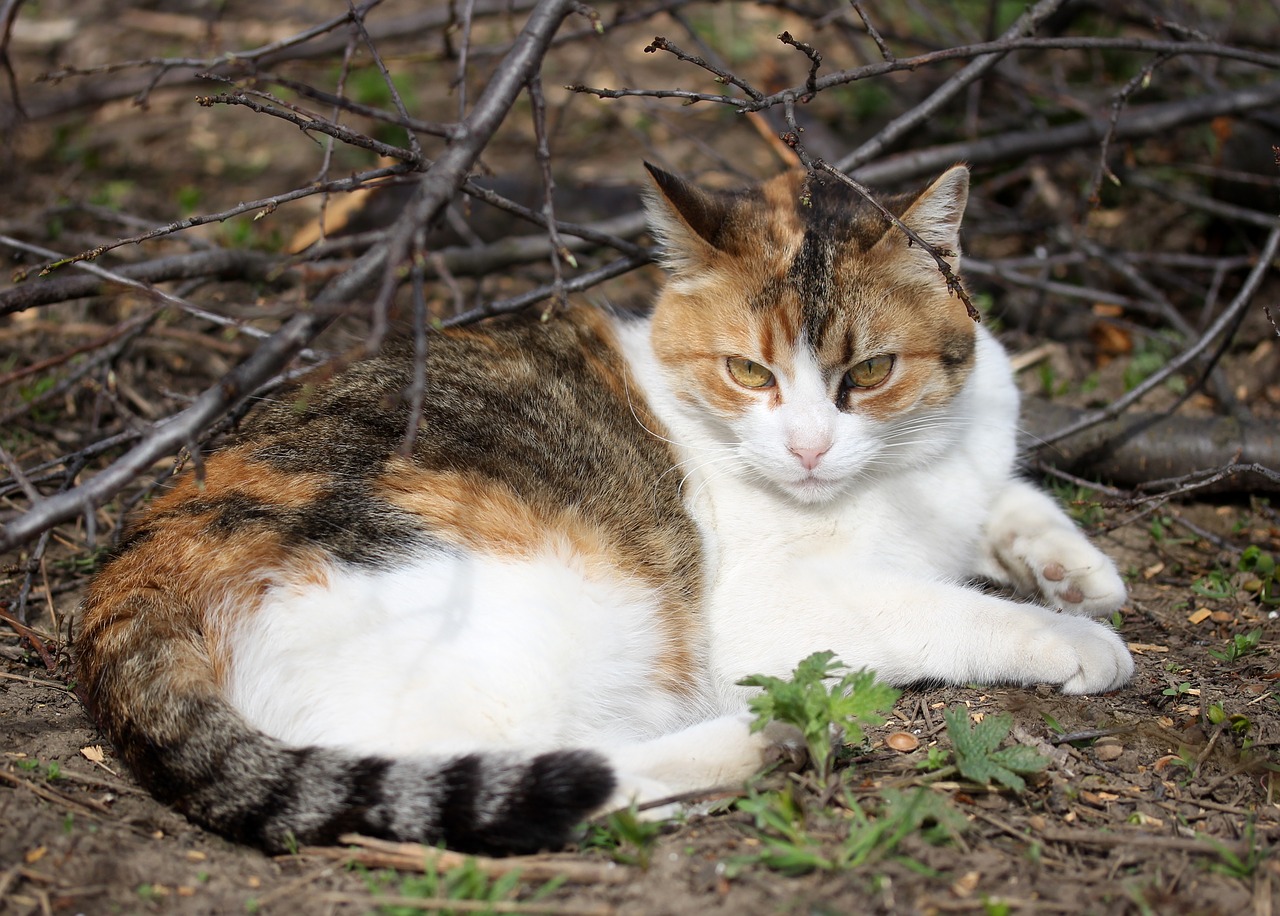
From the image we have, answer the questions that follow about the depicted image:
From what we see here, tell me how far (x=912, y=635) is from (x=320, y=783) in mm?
1805

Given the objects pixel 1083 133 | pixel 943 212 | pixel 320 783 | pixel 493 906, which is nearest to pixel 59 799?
pixel 320 783

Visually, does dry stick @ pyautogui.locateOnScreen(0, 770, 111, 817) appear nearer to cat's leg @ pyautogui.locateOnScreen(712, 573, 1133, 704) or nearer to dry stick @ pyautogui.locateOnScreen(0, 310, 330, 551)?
dry stick @ pyautogui.locateOnScreen(0, 310, 330, 551)

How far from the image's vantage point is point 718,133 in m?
7.02

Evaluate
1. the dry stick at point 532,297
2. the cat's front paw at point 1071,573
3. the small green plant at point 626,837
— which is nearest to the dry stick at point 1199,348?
the cat's front paw at point 1071,573

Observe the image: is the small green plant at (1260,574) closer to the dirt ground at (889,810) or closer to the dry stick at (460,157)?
the dirt ground at (889,810)

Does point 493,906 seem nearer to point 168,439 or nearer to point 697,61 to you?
point 168,439

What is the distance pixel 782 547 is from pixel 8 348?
407 cm

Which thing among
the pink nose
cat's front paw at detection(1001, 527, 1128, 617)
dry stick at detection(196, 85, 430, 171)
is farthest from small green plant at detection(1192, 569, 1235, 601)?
dry stick at detection(196, 85, 430, 171)

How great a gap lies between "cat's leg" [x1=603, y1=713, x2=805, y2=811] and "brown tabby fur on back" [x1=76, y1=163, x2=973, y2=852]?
0.27 m

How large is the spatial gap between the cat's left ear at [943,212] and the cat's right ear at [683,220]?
58 centimetres

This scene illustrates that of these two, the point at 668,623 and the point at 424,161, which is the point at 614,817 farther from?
the point at 424,161

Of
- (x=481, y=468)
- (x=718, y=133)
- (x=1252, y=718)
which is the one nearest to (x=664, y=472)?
(x=481, y=468)

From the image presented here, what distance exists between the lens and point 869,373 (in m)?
3.17

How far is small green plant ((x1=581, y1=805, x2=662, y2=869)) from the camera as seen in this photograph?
229cm
